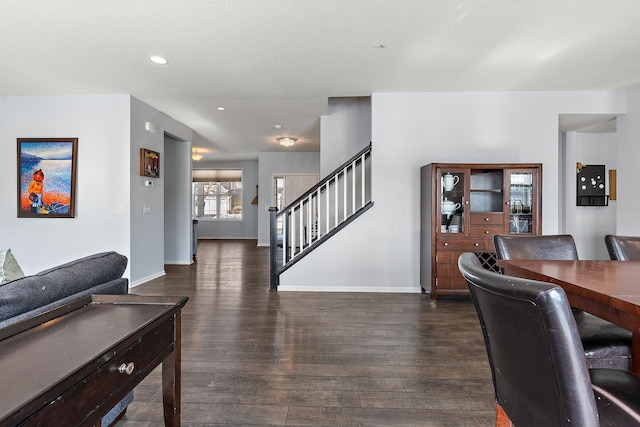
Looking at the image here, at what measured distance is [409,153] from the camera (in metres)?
4.35

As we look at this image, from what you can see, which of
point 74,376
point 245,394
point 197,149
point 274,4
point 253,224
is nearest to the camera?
point 74,376

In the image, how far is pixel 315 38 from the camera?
2885mm

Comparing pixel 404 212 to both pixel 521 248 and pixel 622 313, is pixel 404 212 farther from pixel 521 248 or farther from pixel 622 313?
pixel 622 313

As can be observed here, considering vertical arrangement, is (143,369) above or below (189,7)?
below

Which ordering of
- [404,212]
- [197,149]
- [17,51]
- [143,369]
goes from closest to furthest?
[143,369] < [17,51] < [404,212] < [197,149]

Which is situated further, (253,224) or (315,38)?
(253,224)

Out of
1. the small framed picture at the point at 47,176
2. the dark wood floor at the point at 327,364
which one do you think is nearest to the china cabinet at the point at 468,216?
the dark wood floor at the point at 327,364

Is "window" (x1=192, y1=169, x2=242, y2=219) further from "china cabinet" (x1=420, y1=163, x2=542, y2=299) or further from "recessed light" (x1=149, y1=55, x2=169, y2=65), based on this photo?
"china cabinet" (x1=420, y1=163, x2=542, y2=299)

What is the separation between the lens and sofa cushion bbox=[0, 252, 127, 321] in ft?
3.63

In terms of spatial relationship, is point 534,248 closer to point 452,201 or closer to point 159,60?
point 452,201

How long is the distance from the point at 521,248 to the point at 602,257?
4.74 m

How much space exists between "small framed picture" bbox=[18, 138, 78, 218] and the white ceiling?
0.70 meters

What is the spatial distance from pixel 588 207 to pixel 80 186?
26.0ft

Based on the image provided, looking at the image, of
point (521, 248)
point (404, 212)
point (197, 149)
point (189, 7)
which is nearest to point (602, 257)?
point (404, 212)
